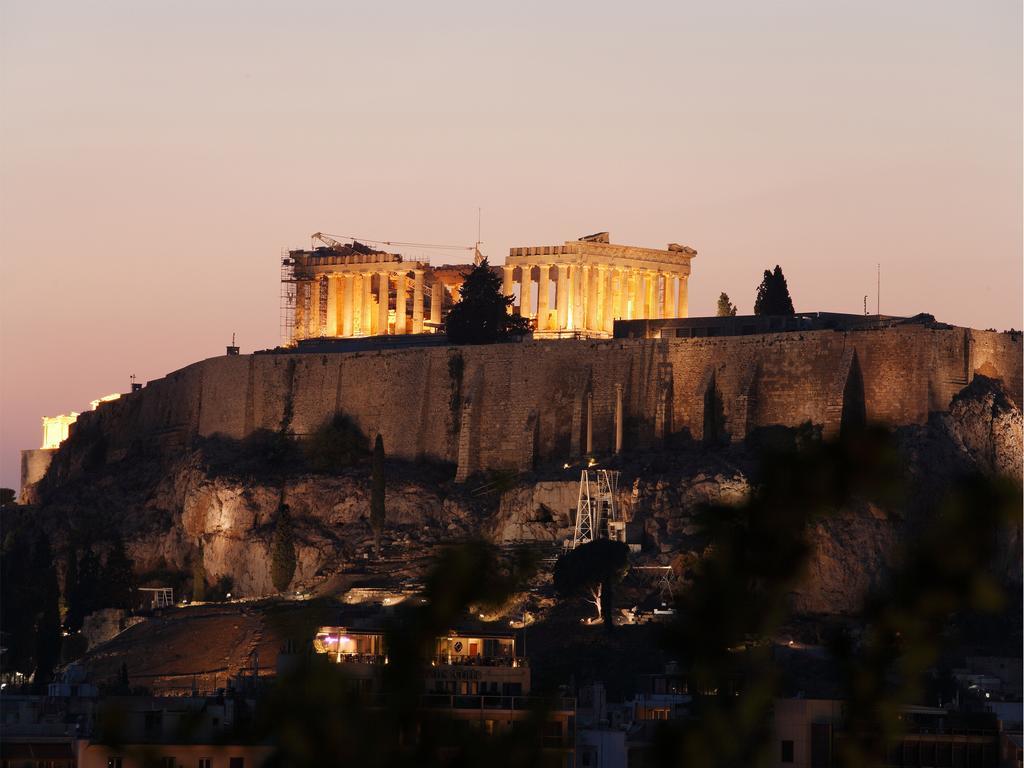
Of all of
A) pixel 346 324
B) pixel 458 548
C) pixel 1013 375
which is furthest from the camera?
pixel 346 324

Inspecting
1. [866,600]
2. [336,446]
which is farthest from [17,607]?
[866,600]

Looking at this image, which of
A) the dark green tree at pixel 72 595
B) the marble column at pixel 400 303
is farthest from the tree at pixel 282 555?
the marble column at pixel 400 303

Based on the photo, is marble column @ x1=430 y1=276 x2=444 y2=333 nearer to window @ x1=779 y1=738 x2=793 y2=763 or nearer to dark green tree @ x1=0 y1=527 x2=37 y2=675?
dark green tree @ x1=0 y1=527 x2=37 y2=675

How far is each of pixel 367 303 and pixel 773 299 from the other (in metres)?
14.4

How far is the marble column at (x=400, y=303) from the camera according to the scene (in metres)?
74.9

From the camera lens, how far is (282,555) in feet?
205

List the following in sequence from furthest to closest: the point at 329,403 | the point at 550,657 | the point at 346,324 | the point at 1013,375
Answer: the point at 346,324 < the point at 329,403 < the point at 1013,375 < the point at 550,657

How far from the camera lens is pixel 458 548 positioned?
29.5 feet

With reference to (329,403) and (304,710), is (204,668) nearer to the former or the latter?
(329,403)

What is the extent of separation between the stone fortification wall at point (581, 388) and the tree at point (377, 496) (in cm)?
237

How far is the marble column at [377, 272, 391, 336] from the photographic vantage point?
74.7 m

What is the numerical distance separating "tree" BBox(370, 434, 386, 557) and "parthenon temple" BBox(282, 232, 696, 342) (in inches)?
347

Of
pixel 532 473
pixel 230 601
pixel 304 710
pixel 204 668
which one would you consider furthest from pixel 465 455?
pixel 304 710

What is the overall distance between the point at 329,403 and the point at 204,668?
13337mm
